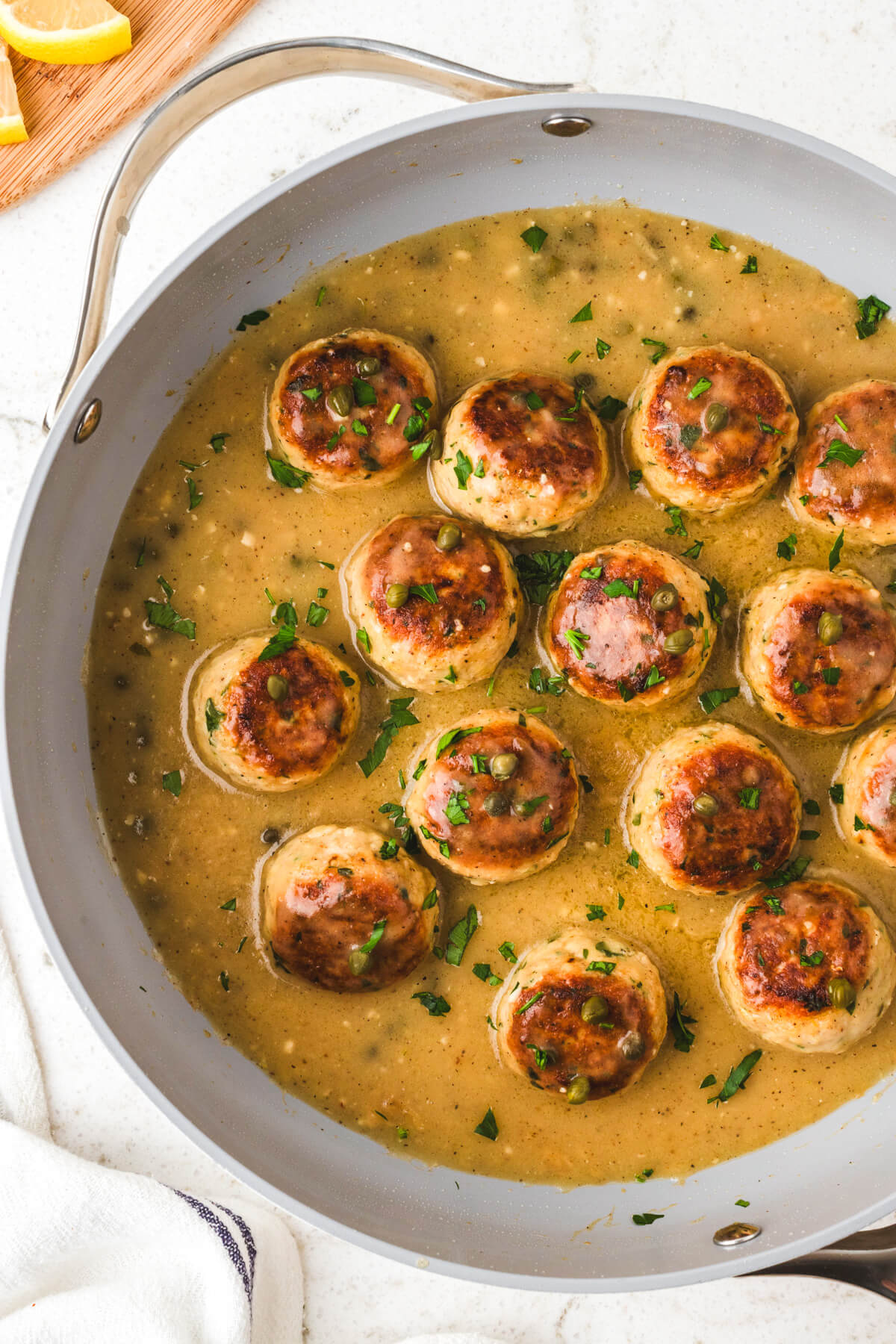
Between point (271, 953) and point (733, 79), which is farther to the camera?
point (733, 79)

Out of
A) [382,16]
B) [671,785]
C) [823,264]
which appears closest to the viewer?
[671,785]

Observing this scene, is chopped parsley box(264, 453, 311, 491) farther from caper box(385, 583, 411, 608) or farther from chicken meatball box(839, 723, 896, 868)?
chicken meatball box(839, 723, 896, 868)

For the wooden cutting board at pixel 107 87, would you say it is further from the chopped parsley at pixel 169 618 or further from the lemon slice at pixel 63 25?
the chopped parsley at pixel 169 618

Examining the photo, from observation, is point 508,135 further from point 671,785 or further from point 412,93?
point 671,785

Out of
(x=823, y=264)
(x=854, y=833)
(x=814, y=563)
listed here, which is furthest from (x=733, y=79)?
(x=854, y=833)

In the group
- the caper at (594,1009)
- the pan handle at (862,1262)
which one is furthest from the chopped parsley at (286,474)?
the pan handle at (862,1262)

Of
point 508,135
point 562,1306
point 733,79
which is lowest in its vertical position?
point 562,1306

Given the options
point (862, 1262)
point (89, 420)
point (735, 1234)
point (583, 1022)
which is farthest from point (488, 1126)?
point (89, 420)
